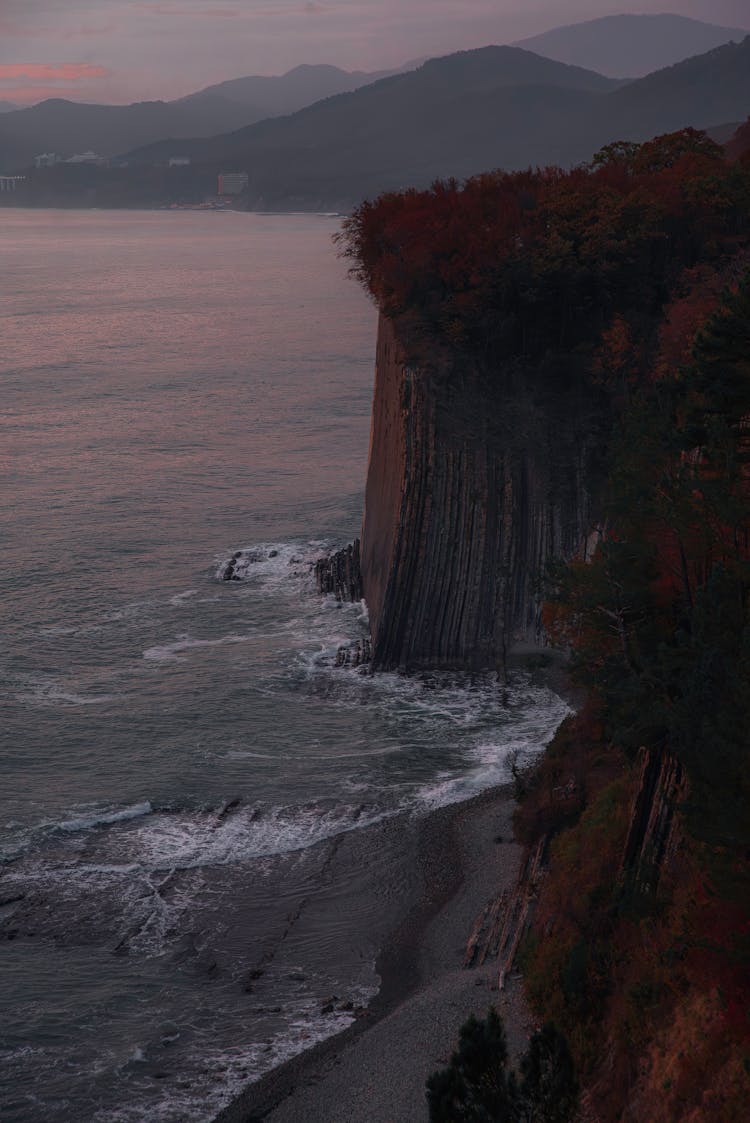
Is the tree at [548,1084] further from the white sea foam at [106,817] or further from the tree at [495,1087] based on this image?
the white sea foam at [106,817]

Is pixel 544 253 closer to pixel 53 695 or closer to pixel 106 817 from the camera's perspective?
pixel 53 695

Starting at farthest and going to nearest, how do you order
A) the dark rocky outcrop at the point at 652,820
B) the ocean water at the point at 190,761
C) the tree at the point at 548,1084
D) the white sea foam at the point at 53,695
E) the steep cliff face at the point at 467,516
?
1. the steep cliff face at the point at 467,516
2. the white sea foam at the point at 53,695
3. the ocean water at the point at 190,761
4. the dark rocky outcrop at the point at 652,820
5. the tree at the point at 548,1084

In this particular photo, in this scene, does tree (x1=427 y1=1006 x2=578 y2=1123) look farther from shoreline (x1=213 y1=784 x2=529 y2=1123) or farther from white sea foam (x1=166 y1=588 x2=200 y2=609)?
white sea foam (x1=166 y1=588 x2=200 y2=609)

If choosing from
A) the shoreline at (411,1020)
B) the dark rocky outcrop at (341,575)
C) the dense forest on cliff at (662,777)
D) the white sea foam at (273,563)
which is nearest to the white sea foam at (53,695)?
the white sea foam at (273,563)

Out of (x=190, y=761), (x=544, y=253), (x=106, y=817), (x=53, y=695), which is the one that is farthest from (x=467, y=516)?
(x=106, y=817)

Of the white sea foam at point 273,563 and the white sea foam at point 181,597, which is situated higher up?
the white sea foam at point 273,563

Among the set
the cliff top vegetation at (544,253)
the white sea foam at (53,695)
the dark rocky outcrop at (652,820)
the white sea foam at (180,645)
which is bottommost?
the white sea foam at (53,695)

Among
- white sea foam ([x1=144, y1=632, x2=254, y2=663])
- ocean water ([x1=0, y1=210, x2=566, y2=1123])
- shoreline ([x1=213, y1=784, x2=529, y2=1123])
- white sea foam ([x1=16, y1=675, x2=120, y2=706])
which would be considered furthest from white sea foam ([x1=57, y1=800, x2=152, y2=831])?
white sea foam ([x1=144, y1=632, x2=254, y2=663])
